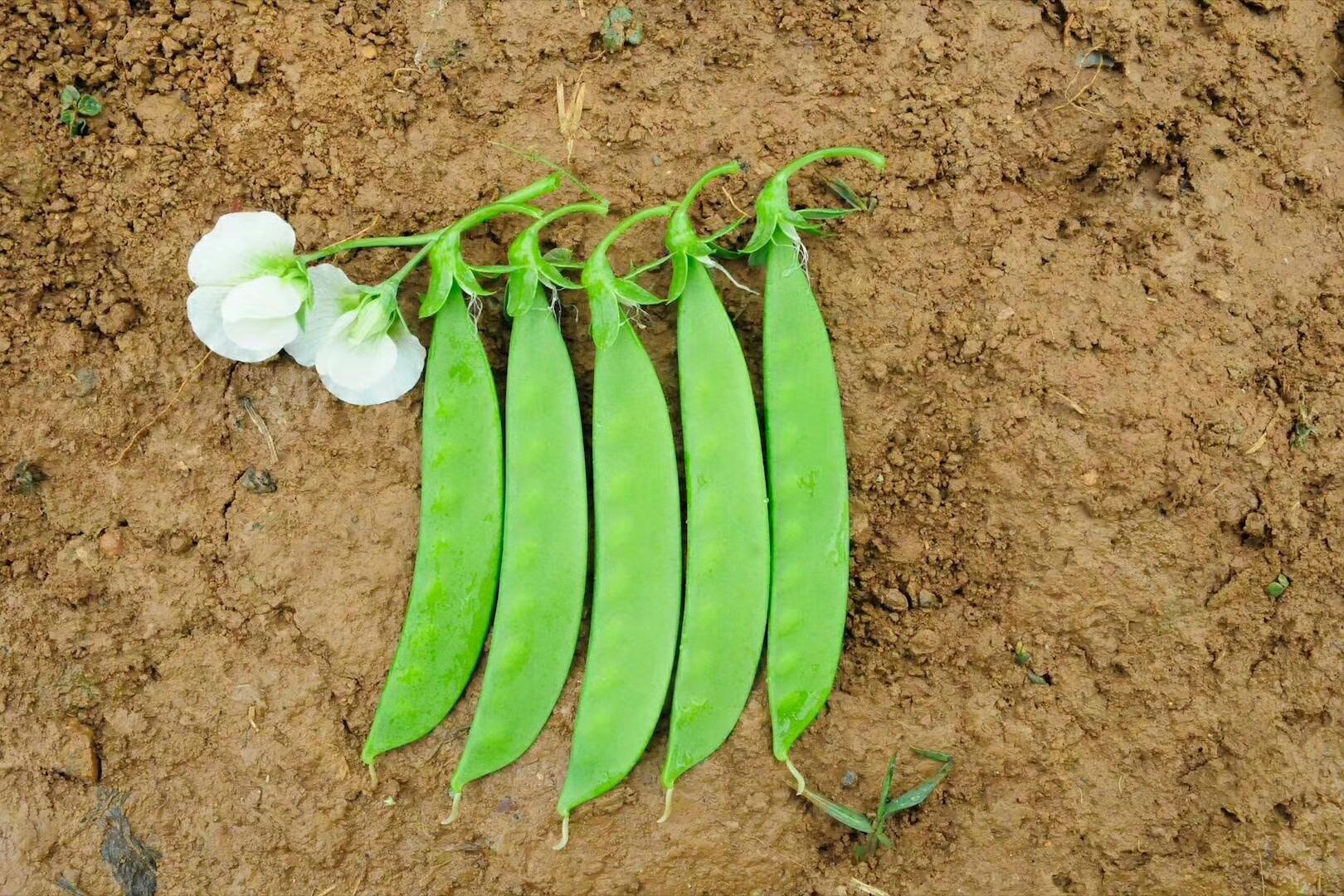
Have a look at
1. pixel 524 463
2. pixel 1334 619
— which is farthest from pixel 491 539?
pixel 1334 619

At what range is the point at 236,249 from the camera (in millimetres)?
2459

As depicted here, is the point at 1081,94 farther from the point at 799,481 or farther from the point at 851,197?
the point at 799,481

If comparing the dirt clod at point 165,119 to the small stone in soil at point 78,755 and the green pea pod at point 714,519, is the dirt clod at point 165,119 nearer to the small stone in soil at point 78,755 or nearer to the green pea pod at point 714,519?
the green pea pod at point 714,519

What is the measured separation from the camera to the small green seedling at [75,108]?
2580 millimetres

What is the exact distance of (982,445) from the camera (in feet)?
8.45

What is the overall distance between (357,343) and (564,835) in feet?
4.18

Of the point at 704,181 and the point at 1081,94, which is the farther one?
the point at 1081,94

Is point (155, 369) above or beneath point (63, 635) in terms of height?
above

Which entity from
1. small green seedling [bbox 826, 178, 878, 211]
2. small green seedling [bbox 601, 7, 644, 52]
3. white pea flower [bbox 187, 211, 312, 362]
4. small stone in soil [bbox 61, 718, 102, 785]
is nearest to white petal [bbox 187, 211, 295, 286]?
white pea flower [bbox 187, 211, 312, 362]

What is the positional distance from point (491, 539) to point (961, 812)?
1340 millimetres

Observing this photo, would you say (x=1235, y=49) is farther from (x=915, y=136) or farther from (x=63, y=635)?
(x=63, y=635)

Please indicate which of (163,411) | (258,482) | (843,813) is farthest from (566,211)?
(843,813)

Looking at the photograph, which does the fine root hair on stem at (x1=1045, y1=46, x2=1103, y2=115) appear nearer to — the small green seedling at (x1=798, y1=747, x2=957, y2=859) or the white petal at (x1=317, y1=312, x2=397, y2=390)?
the small green seedling at (x1=798, y1=747, x2=957, y2=859)

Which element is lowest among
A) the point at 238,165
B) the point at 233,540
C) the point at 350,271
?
the point at 233,540
